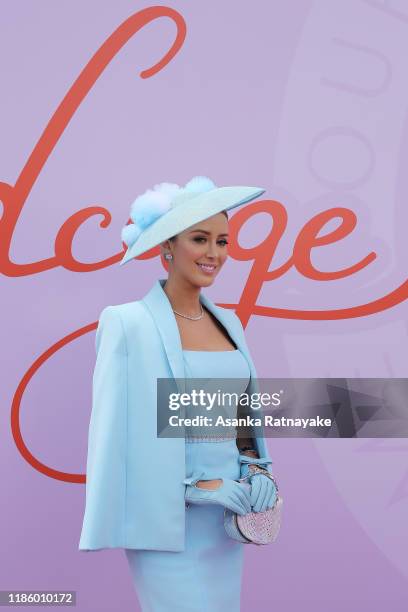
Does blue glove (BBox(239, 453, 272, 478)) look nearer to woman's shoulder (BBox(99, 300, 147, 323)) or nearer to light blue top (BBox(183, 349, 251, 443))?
light blue top (BBox(183, 349, 251, 443))

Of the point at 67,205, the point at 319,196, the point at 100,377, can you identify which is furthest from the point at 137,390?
the point at 319,196

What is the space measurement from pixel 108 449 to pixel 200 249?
63cm

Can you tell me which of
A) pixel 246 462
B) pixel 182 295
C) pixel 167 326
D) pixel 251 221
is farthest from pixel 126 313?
pixel 251 221

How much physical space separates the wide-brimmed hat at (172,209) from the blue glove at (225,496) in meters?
0.69

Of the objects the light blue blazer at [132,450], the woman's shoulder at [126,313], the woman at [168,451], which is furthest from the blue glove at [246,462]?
the woman's shoulder at [126,313]

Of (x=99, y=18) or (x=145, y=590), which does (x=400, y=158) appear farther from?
(x=145, y=590)

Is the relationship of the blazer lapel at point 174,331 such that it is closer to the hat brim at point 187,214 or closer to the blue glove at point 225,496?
the hat brim at point 187,214

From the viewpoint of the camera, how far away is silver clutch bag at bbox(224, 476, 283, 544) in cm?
236

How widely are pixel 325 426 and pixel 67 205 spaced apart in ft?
4.36

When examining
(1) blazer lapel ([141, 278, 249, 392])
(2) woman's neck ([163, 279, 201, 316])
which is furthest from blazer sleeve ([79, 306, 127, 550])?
(2) woman's neck ([163, 279, 201, 316])

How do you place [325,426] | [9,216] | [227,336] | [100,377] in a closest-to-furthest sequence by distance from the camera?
1. [100,377]
2. [227,336]
3. [9,216]
4. [325,426]

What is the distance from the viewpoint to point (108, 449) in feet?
7.68

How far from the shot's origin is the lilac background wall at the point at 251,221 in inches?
126

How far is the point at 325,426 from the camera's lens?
3.42 metres
